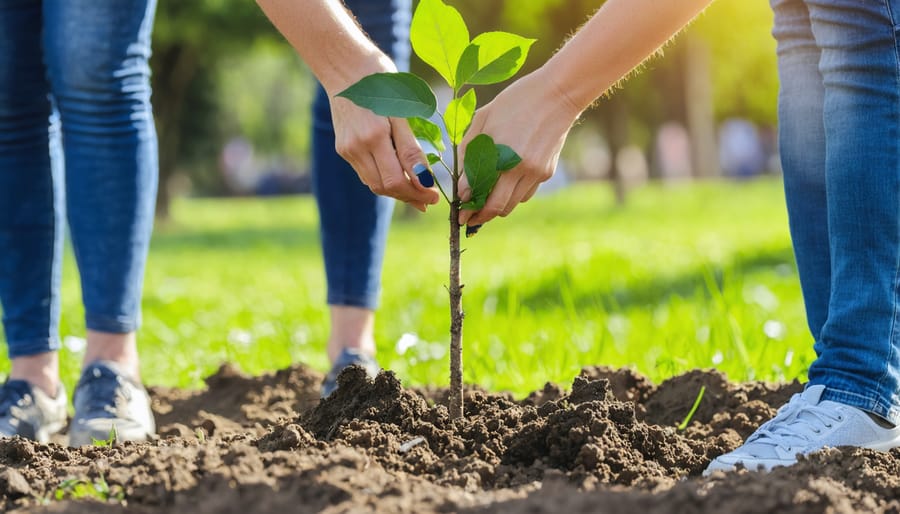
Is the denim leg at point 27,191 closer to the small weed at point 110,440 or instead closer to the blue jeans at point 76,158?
the blue jeans at point 76,158

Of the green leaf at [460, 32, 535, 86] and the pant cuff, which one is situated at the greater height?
the green leaf at [460, 32, 535, 86]

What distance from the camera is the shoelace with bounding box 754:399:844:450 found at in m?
1.88

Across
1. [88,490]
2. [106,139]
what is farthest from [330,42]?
[88,490]

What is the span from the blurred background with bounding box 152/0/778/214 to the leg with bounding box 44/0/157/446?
1083mm

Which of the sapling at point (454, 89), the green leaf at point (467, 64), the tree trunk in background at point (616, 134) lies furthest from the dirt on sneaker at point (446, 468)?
the tree trunk in background at point (616, 134)

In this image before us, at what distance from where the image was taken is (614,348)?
3.45m

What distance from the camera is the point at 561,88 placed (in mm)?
1944

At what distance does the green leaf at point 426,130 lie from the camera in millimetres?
1842

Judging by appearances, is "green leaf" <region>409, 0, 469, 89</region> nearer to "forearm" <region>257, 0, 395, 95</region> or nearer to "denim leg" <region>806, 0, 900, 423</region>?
"forearm" <region>257, 0, 395, 95</region>

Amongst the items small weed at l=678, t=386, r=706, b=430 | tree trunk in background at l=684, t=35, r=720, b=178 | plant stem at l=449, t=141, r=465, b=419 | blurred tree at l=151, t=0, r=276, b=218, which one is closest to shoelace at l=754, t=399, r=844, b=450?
small weed at l=678, t=386, r=706, b=430

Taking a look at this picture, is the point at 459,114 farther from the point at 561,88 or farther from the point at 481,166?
the point at 561,88

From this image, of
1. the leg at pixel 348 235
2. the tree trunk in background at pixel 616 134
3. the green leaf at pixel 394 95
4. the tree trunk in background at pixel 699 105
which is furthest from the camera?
the tree trunk in background at pixel 699 105

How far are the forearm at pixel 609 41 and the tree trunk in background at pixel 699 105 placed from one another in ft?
63.9

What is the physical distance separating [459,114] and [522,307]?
9.05 ft
